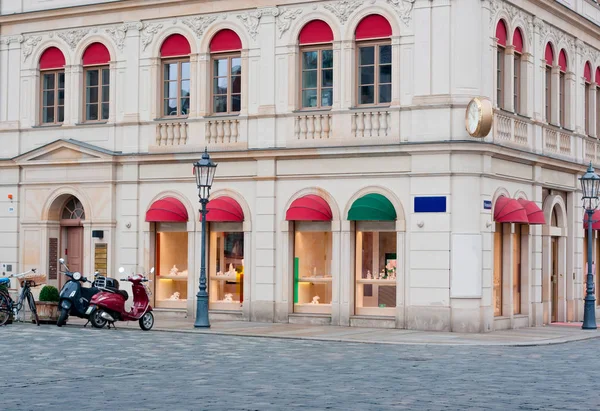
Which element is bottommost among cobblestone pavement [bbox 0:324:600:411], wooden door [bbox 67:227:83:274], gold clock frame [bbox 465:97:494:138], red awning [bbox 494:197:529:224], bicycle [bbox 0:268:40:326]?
cobblestone pavement [bbox 0:324:600:411]

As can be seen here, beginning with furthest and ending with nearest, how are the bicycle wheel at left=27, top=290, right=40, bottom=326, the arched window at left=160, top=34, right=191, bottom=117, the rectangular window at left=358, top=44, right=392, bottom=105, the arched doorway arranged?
the arched doorway < the arched window at left=160, top=34, right=191, bottom=117 < the rectangular window at left=358, top=44, right=392, bottom=105 < the bicycle wheel at left=27, top=290, right=40, bottom=326

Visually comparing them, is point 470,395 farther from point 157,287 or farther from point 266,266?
point 157,287

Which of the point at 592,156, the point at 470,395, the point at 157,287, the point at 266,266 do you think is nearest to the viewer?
the point at 470,395

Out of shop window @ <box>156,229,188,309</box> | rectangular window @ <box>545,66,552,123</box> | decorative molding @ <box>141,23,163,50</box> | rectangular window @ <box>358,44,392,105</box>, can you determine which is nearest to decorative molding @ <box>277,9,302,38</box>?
rectangular window @ <box>358,44,392,105</box>

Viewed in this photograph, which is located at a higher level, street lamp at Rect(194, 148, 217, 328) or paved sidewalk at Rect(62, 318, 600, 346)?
street lamp at Rect(194, 148, 217, 328)

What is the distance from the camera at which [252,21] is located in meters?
32.3

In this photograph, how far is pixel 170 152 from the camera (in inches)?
1314

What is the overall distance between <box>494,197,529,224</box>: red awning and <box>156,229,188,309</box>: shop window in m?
8.89

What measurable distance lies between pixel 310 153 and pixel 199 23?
527cm

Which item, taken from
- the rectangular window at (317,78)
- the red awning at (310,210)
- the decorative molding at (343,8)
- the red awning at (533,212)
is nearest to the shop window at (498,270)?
the red awning at (533,212)

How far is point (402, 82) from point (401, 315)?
19.3 ft

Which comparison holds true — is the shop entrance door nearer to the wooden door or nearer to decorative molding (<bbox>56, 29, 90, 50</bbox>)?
the wooden door

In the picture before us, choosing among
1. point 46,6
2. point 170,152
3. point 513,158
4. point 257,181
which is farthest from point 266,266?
point 46,6

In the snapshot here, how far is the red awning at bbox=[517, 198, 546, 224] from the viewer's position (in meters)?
32.0
